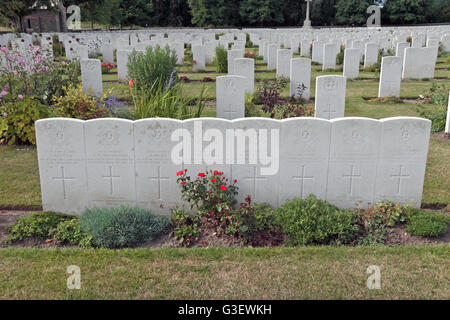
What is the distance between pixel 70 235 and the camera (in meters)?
4.76

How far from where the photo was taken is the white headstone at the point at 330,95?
885cm

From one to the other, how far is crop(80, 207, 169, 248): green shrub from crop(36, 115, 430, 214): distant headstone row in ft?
1.47

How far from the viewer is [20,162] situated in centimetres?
743

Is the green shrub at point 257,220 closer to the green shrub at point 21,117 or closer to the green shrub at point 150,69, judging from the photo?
the green shrub at point 21,117

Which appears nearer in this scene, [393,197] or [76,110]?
[393,197]

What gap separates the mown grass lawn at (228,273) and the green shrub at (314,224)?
25cm

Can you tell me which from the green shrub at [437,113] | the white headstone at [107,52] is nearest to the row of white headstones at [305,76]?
the green shrub at [437,113]

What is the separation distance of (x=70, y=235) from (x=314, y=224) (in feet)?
8.69

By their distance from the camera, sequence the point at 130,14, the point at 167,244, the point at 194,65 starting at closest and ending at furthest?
the point at 167,244, the point at 194,65, the point at 130,14

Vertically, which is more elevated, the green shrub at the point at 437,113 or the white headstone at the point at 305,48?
the white headstone at the point at 305,48

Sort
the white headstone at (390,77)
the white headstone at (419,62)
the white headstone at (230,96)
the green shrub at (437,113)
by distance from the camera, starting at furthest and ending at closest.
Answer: the white headstone at (419,62), the white headstone at (390,77), the green shrub at (437,113), the white headstone at (230,96)

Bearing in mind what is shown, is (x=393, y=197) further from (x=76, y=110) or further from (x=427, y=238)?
(x=76, y=110)

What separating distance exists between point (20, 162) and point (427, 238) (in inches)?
249

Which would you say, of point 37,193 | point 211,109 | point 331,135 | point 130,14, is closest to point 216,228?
point 331,135
